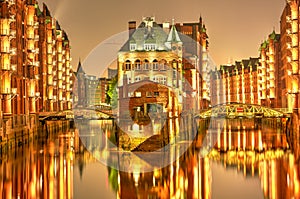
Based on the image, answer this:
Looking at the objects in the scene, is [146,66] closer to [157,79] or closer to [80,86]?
[157,79]

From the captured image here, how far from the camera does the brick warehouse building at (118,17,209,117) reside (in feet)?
349

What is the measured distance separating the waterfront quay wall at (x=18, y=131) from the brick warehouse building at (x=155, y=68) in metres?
42.4

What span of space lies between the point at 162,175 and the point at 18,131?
997 inches

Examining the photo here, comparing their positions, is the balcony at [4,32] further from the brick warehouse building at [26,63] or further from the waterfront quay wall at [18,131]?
the waterfront quay wall at [18,131]

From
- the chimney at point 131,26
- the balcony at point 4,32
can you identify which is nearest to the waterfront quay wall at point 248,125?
the balcony at point 4,32

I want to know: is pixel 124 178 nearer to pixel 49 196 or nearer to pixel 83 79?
pixel 49 196

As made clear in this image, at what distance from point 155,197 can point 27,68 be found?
145 feet

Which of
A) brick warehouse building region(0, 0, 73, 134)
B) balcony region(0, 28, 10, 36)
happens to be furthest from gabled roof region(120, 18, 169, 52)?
balcony region(0, 28, 10, 36)

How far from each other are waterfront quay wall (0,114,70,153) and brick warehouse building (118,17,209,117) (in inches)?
1671

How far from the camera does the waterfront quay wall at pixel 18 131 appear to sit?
40125mm

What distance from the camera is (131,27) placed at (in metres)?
118

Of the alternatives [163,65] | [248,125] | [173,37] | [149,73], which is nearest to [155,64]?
[163,65]

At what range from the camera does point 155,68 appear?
11038 cm

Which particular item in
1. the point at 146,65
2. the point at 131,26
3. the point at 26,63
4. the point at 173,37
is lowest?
the point at 26,63
